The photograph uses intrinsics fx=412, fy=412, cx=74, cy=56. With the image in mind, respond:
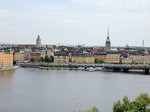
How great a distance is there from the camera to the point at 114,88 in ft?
40.7

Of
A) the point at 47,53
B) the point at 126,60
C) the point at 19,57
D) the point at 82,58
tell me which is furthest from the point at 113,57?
the point at 19,57

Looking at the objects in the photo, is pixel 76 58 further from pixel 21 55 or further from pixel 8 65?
pixel 8 65

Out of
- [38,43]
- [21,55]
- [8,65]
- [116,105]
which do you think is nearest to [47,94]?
[116,105]

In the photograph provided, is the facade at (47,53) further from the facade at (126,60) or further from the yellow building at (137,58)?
the yellow building at (137,58)

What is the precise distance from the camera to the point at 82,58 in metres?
29.7

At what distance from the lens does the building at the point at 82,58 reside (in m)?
29.4

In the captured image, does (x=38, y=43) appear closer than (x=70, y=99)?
No

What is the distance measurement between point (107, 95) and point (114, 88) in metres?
1.82

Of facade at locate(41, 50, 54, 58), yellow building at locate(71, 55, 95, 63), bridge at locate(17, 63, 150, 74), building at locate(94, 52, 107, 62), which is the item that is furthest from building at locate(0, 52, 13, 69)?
building at locate(94, 52, 107, 62)

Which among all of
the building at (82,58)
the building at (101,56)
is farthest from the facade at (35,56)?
the building at (101,56)

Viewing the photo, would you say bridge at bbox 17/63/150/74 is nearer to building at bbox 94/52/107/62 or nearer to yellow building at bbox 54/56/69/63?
yellow building at bbox 54/56/69/63

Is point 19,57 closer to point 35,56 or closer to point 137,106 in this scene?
point 35,56

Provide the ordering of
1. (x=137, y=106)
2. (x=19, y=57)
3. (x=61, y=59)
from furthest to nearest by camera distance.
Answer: (x=19, y=57) → (x=61, y=59) → (x=137, y=106)

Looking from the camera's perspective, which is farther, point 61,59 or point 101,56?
point 101,56
